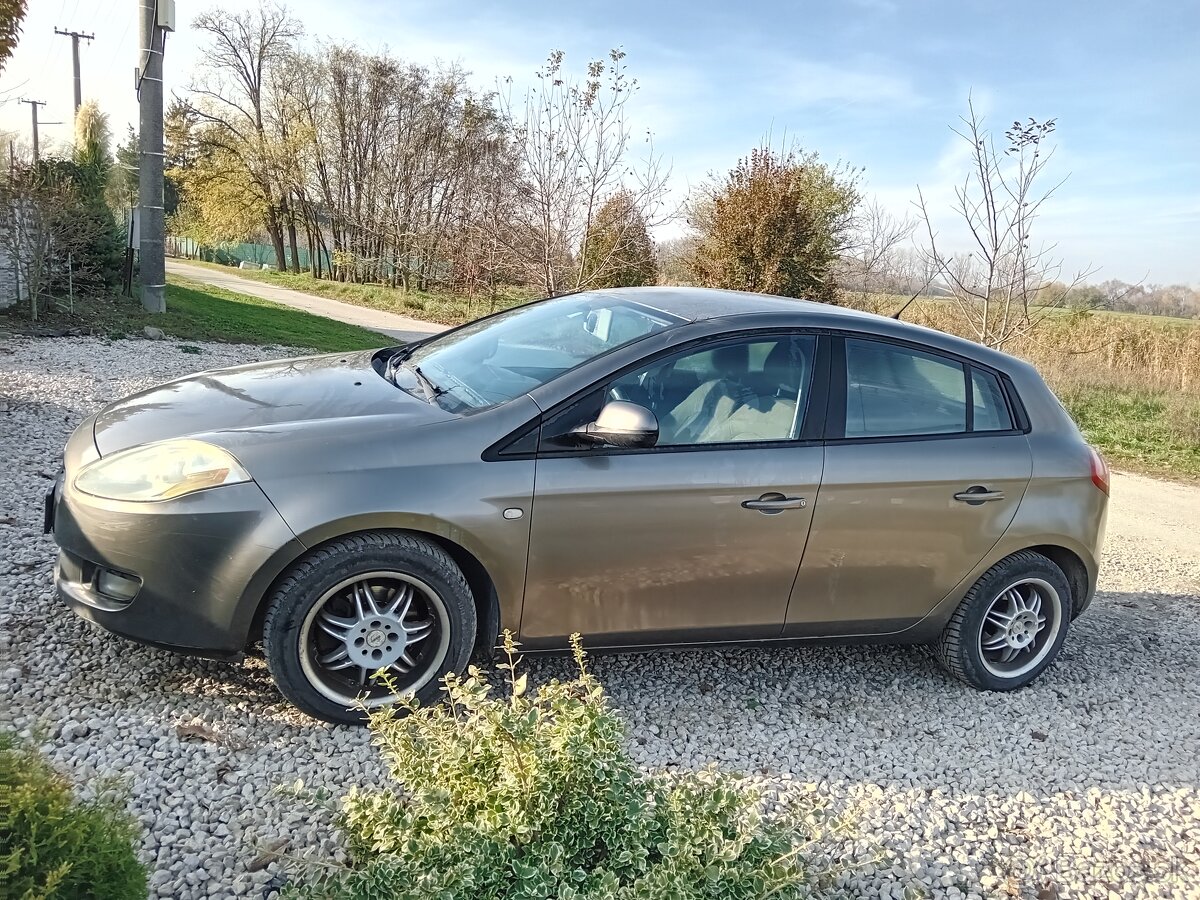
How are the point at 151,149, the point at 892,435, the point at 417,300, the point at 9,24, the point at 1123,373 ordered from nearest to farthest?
the point at 892,435
the point at 9,24
the point at 151,149
the point at 1123,373
the point at 417,300

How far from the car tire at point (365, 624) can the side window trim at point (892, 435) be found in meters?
1.66

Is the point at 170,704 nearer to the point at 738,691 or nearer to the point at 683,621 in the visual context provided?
the point at 683,621

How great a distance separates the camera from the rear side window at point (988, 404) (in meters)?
3.88

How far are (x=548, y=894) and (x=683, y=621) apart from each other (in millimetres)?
1522

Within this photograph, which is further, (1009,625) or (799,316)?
(1009,625)

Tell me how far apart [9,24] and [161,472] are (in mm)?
10304

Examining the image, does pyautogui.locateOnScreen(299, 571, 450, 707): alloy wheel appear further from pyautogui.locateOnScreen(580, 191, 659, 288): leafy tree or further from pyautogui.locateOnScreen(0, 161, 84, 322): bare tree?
pyautogui.locateOnScreen(0, 161, 84, 322): bare tree

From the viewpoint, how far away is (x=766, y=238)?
16281mm

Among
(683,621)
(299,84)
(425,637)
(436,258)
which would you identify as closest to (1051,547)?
(683,621)

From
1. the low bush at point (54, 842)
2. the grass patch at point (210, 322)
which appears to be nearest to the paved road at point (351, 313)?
the grass patch at point (210, 322)

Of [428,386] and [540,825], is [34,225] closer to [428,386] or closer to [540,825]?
[428,386]

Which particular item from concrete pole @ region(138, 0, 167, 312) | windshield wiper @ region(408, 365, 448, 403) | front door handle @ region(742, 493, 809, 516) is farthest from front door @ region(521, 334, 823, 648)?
concrete pole @ region(138, 0, 167, 312)

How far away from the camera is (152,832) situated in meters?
2.55

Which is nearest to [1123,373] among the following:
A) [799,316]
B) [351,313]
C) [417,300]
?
[799,316]
